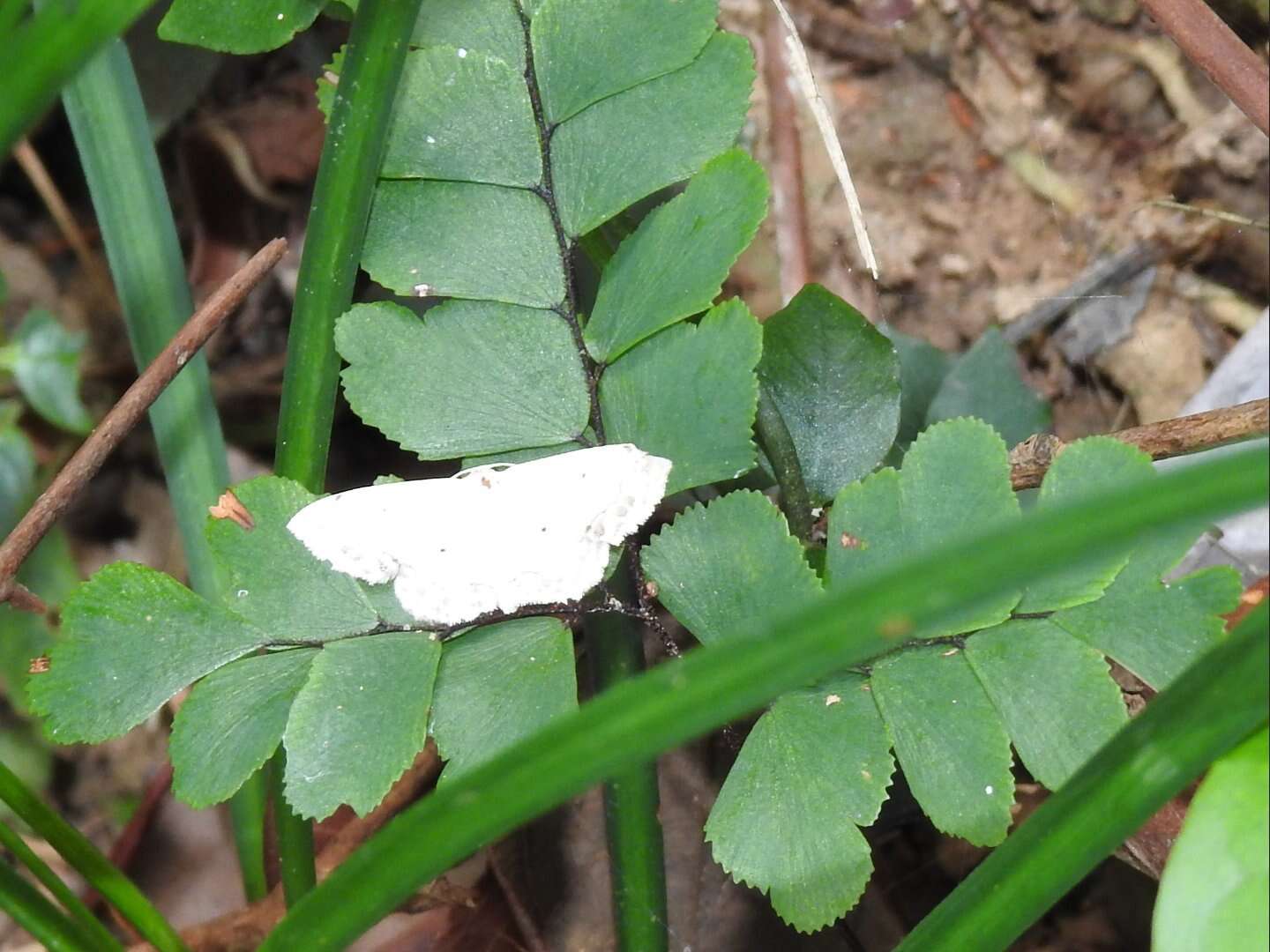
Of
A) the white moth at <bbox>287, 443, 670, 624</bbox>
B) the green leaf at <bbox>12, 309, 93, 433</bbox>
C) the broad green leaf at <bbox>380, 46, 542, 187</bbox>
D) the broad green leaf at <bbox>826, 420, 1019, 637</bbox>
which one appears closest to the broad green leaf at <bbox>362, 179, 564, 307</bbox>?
the broad green leaf at <bbox>380, 46, 542, 187</bbox>

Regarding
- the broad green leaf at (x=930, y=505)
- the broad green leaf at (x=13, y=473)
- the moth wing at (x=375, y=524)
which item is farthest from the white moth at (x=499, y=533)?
the broad green leaf at (x=13, y=473)

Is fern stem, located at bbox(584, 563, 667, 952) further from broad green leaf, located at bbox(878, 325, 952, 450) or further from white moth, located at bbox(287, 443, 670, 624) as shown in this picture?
broad green leaf, located at bbox(878, 325, 952, 450)

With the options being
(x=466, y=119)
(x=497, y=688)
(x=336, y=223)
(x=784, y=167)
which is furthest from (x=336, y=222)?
(x=784, y=167)

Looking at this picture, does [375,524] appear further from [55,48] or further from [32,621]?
[32,621]

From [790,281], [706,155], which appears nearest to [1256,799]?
[706,155]

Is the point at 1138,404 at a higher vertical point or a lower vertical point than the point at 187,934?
higher

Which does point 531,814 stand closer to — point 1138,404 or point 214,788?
point 214,788

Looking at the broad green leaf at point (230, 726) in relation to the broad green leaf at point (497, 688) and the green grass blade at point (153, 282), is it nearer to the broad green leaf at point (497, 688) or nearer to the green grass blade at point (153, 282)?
the broad green leaf at point (497, 688)
